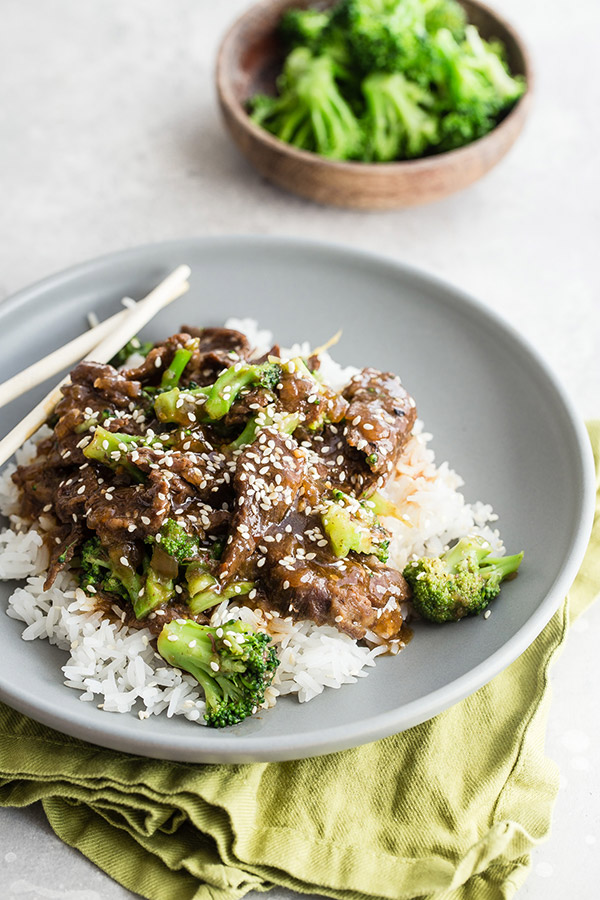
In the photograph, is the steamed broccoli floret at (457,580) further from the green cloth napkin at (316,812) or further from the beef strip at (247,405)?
the beef strip at (247,405)

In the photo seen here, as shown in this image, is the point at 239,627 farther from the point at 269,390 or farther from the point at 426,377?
the point at 426,377

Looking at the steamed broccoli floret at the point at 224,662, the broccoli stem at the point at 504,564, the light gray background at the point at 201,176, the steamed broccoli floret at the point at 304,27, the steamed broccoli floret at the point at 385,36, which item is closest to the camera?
the steamed broccoli floret at the point at 224,662

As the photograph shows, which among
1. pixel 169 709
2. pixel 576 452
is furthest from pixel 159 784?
pixel 576 452

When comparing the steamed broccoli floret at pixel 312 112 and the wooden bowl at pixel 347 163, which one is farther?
the steamed broccoli floret at pixel 312 112

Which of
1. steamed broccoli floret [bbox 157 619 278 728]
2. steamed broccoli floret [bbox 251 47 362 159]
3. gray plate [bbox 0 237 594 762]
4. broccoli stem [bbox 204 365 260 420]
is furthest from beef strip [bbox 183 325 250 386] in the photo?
steamed broccoli floret [bbox 251 47 362 159]

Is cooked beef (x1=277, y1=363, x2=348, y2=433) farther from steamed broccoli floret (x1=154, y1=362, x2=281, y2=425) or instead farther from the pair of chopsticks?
the pair of chopsticks

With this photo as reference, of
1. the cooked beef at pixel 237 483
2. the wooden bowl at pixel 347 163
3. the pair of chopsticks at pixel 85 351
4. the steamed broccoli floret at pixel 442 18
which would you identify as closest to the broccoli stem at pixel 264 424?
the cooked beef at pixel 237 483
